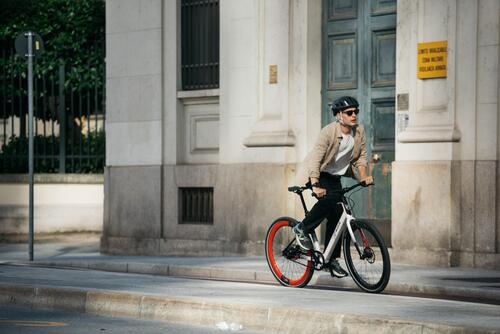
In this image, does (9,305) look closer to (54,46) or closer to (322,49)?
(322,49)

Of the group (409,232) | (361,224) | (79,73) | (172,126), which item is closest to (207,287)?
(361,224)

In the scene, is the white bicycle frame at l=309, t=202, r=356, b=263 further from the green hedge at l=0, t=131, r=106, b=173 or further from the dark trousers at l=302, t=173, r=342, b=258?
the green hedge at l=0, t=131, r=106, b=173

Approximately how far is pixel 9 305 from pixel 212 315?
2561mm

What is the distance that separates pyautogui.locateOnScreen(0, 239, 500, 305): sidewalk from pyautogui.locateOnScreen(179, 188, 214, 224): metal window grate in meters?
1.05

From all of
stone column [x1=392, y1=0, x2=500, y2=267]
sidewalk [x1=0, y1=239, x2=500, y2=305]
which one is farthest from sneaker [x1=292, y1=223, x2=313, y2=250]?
stone column [x1=392, y1=0, x2=500, y2=267]

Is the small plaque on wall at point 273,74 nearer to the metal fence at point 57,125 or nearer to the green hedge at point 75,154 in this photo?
the metal fence at point 57,125

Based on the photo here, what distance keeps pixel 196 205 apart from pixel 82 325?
8.11 meters

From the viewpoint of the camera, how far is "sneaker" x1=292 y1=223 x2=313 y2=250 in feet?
36.9

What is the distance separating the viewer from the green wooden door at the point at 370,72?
49.6 feet

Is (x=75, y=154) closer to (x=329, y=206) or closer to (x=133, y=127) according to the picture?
(x=133, y=127)

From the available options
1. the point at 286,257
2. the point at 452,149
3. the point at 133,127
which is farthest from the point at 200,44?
the point at 286,257

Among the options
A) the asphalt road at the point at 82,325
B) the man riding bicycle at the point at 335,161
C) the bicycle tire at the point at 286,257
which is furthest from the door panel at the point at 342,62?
the asphalt road at the point at 82,325

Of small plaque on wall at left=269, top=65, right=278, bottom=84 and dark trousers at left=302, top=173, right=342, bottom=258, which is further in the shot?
small plaque on wall at left=269, top=65, right=278, bottom=84

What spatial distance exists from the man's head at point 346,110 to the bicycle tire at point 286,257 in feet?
3.96
